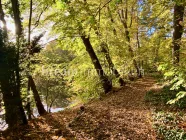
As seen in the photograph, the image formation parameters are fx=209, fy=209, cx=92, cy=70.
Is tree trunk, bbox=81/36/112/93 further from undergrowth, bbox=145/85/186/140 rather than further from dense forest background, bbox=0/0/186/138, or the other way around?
undergrowth, bbox=145/85/186/140

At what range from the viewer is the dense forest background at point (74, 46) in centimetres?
567

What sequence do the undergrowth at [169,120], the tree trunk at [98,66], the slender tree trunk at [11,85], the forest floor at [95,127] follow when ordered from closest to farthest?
1. the undergrowth at [169,120]
2. the forest floor at [95,127]
3. the slender tree trunk at [11,85]
4. the tree trunk at [98,66]

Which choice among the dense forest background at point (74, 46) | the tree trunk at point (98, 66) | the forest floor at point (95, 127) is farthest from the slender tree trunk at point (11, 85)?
the tree trunk at point (98, 66)

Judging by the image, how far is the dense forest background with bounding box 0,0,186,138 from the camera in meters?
5.67

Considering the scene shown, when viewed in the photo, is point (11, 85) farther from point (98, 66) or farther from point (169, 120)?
point (98, 66)

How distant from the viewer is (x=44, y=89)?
616 inches

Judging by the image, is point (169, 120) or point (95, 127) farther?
point (95, 127)

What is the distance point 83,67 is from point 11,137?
6981 mm

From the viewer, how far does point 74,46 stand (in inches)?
468

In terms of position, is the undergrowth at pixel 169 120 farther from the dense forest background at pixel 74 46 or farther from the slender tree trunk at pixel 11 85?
the slender tree trunk at pixel 11 85

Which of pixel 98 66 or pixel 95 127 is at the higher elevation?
pixel 98 66

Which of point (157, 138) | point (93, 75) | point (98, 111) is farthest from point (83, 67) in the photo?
point (157, 138)

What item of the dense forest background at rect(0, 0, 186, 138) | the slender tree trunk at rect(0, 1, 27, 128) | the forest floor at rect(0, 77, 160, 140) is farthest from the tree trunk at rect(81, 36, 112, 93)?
the slender tree trunk at rect(0, 1, 27, 128)

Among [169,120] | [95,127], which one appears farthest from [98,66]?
[169,120]
